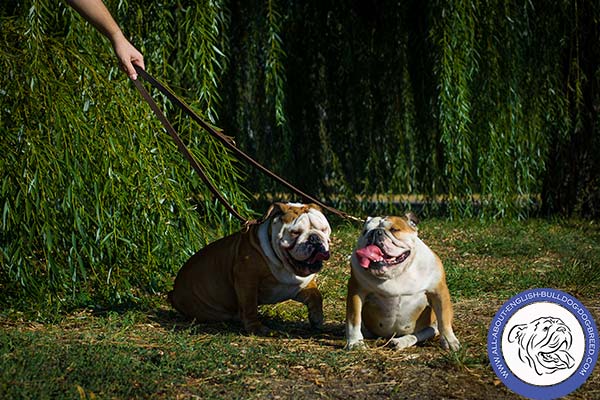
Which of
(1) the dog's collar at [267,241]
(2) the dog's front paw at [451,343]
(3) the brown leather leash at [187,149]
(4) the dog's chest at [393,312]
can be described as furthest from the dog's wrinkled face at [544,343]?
(1) the dog's collar at [267,241]

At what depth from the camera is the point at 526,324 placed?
3.35 m

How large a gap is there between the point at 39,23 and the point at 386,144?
3735 millimetres

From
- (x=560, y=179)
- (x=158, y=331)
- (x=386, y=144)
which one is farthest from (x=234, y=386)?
(x=560, y=179)

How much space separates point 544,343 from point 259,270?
4.86ft

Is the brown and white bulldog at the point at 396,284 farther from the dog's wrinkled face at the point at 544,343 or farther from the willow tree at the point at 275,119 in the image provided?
the willow tree at the point at 275,119

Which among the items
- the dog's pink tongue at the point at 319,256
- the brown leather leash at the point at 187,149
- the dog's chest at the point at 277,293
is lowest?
the dog's chest at the point at 277,293

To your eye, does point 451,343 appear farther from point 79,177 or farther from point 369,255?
point 79,177

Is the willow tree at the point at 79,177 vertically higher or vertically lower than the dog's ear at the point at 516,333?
higher

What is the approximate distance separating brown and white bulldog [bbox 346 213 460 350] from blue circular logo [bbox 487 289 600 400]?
396 mm

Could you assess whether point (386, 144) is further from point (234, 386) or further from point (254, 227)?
point (234, 386)

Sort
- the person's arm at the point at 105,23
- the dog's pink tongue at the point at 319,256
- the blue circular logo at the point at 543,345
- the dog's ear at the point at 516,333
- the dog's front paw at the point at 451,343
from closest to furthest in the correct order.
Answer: the blue circular logo at the point at 543,345 → the dog's ear at the point at 516,333 → the dog's front paw at the point at 451,343 → the dog's pink tongue at the point at 319,256 → the person's arm at the point at 105,23

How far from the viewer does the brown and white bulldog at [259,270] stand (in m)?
4.05

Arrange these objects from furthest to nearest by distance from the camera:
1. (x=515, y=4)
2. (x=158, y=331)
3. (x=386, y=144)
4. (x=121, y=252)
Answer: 1. (x=386, y=144)
2. (x=515, y=4)
3. (x=121, y=252)
4. (x=158, y=331)

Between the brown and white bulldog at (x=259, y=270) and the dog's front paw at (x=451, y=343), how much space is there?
2.15ft
